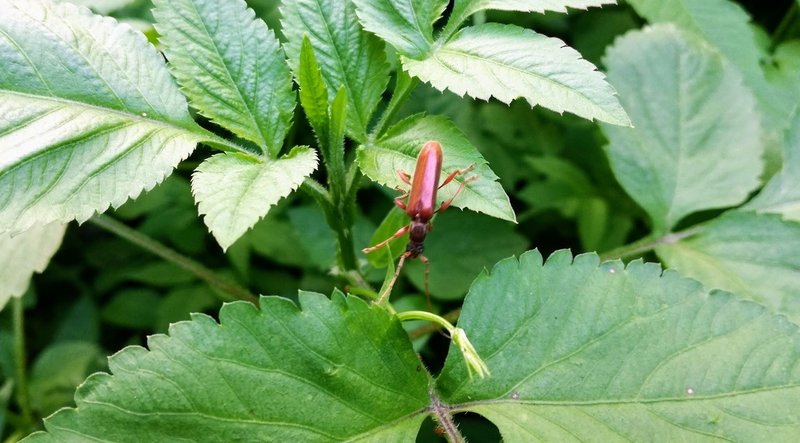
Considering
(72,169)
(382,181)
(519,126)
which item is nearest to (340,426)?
(382,181)

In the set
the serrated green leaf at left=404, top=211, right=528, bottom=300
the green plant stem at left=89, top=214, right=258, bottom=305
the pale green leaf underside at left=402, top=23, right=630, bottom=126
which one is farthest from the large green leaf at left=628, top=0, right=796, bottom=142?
the green plant stem at left=89, top=214, right=258, bottom=305

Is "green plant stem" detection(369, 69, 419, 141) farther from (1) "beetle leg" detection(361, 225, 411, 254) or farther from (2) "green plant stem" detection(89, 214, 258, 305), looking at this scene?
(2) "green plant stem" detection(89, 214, 258, 305)

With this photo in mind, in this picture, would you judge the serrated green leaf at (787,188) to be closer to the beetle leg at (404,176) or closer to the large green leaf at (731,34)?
the large green leaf at (731,34)

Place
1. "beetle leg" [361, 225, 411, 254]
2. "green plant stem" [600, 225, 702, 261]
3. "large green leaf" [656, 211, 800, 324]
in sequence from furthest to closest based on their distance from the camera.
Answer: "green plant stem" [600, 225, 702, 261]
"large green leaf" [656, 211, 800, 324]
"beetle leg" [361, 225, 411, 254]

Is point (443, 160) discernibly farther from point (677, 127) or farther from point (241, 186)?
point (677, 127)

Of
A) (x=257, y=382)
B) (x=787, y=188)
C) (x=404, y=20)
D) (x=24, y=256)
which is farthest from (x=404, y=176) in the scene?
(x=787, y=188)

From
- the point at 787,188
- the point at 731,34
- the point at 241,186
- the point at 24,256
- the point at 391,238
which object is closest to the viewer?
the point at 241,186
